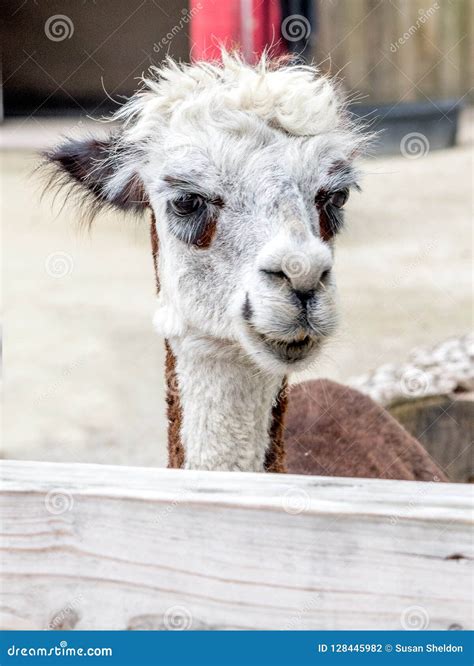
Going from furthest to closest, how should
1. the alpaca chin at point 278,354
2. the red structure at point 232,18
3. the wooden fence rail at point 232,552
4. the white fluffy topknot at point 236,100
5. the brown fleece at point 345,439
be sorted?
the red structure at point 232,18 → the brown fleece at point 345,439 → the white fluffy topknot at point 236,100 → the alpaca chin at point 278,354 → the wooden fence rail at point 232,552

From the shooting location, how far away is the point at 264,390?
2520 millimetres

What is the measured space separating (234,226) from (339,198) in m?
0.39

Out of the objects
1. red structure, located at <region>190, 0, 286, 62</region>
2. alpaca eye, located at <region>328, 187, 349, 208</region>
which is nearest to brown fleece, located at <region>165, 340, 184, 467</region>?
alpaca eye, located at <region>328, 187, 349, 208</region>

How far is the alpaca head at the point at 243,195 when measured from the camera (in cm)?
218

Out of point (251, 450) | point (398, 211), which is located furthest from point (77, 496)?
point (398, 211)

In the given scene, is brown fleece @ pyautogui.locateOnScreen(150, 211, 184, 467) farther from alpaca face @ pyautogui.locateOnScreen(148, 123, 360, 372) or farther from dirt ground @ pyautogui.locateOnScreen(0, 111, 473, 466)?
dirt ground @ pyautogui.locateOnScreen(0, 111, 473, 466)

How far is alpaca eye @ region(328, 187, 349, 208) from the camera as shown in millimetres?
2490

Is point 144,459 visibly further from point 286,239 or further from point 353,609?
point 353,609

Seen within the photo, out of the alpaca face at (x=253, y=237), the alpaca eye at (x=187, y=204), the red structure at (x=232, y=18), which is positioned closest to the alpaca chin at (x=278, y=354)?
the alpaca face at (x=253, y=237)

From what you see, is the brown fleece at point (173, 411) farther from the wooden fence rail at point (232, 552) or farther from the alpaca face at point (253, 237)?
the wooden fence rail at point (232, 552)

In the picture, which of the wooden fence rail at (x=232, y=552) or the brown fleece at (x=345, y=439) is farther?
the brown fleece at (x=345, y=439)

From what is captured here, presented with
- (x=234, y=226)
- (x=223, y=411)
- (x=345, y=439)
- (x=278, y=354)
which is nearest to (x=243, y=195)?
(x=234, y=226)

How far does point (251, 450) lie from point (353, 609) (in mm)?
1299

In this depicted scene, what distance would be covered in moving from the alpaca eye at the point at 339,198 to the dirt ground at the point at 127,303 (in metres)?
0.38
